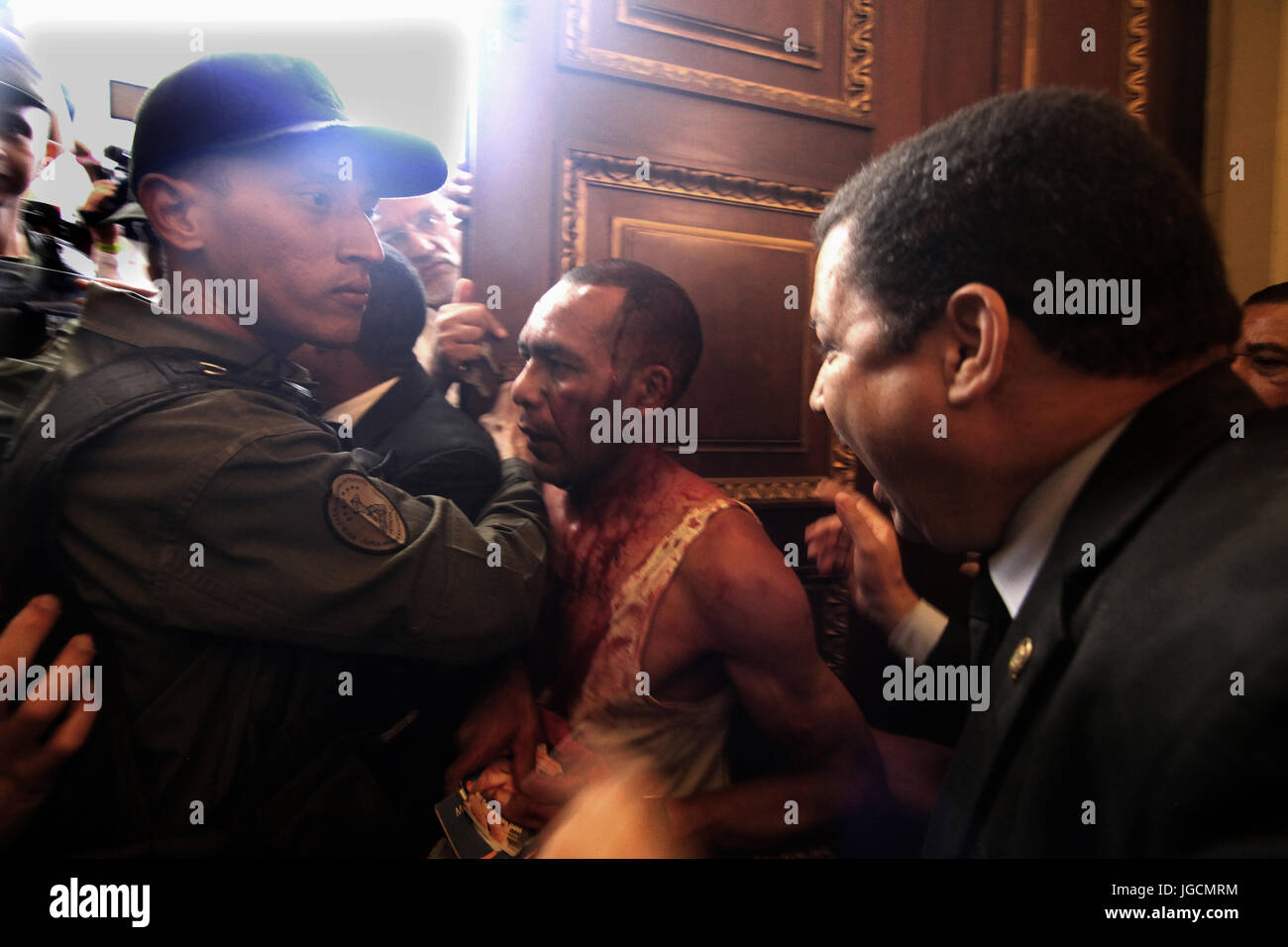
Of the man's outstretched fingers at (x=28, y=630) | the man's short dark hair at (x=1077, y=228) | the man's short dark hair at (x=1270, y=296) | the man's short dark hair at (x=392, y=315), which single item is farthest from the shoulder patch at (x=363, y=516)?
the man's short dark hair at (x=1270, y=296)

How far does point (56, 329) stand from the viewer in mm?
919

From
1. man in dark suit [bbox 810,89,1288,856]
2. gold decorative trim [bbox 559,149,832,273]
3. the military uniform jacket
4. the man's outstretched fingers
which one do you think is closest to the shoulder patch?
the military uniform jacket

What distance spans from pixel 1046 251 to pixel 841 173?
63 centimetres

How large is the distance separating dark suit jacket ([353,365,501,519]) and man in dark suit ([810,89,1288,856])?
57 cm

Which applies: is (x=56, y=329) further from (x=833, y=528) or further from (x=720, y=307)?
(x=833, y=528)

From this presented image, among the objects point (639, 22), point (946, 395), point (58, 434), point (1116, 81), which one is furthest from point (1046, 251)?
point (58, 434)

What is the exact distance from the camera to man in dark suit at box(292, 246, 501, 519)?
1.05 m

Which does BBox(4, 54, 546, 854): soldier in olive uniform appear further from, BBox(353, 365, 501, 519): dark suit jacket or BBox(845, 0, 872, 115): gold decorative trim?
BBox(845, 0, 872, 115): gold decorative trim

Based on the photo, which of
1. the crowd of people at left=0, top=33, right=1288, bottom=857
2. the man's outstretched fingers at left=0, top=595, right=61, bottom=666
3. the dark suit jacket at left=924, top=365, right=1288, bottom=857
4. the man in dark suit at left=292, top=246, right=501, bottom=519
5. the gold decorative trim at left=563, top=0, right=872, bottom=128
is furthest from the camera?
the gold decorative trim at left=563, top=0, right=872, bottom=128

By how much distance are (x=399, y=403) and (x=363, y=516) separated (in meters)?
0.22

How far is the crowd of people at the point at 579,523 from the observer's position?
30.0 inches

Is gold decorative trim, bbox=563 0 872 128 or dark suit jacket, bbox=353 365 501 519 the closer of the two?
dark suit jacket, bbox=353 365 501 519

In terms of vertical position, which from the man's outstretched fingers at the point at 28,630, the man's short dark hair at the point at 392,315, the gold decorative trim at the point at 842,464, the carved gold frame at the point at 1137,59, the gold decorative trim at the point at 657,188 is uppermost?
the carved gold frame at the point at 1137,59

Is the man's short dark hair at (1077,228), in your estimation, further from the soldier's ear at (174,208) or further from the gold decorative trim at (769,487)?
the soldier's ear at (174,208)
